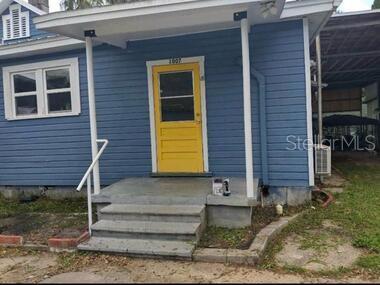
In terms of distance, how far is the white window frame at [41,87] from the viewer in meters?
7.28

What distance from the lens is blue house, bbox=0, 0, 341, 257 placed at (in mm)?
4969

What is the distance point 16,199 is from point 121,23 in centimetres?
447

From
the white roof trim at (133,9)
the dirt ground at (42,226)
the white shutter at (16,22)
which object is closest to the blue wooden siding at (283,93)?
the white roof trim at (133,9)

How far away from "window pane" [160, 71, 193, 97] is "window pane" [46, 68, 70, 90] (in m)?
1.97

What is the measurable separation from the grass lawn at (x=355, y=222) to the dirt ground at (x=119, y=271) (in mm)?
395

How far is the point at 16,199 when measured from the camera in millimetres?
7855

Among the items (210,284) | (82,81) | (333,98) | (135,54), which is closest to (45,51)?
(82,81)

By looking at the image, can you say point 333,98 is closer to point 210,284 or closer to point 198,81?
point 198,81

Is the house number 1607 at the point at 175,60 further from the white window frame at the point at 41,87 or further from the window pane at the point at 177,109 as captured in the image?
the white window frame at the point at 41,87

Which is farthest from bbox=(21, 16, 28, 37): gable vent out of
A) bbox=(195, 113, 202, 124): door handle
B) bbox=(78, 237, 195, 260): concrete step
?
bbox=(78, 237, 195, 260): concrete step

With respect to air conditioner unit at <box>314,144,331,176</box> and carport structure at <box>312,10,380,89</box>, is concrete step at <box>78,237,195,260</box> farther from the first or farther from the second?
carport structure at <box>312,10,380,89</box>

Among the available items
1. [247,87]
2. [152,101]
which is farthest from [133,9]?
[152,101]

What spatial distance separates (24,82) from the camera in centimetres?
773

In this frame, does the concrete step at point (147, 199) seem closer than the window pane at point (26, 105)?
Yes
